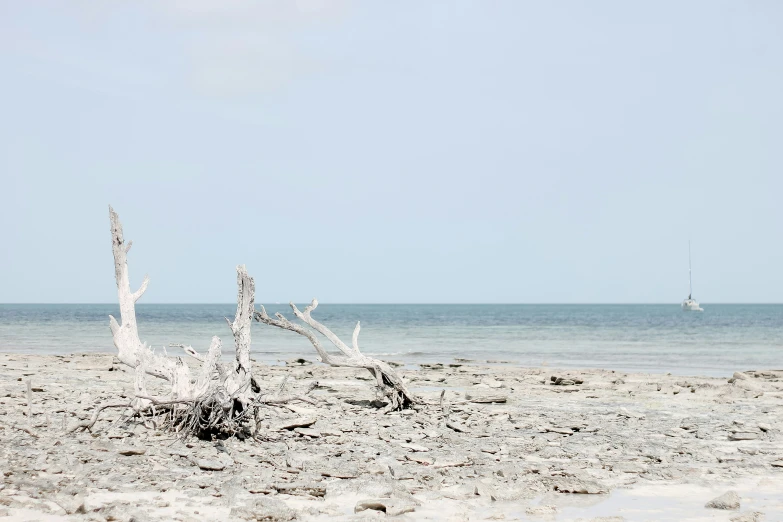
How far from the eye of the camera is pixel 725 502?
17.9 feet

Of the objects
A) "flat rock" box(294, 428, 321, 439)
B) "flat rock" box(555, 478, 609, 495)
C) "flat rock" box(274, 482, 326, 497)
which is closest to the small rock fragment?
"flat rock" box(555, 478, 609, 495)

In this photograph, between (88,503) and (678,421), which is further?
(678,421)

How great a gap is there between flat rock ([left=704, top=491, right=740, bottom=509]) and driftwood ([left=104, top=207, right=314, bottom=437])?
4332 mm

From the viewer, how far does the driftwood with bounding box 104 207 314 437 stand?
7.43 metres

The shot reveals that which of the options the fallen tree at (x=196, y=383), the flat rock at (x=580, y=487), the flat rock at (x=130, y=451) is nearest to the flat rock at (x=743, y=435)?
the flat rock at (x=580, y=487)

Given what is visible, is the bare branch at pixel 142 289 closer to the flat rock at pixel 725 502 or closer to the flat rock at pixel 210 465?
the flat rock at pixel 210 465

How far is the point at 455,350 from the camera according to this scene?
2616cm

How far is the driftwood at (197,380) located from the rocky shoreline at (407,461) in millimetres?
225

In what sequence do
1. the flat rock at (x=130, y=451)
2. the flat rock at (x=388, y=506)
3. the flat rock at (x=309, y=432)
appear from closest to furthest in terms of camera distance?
the flat rock at (x=388, y=506) < the flat rock at (x=130, y=451) < the flat rock at (x=309, y=432)

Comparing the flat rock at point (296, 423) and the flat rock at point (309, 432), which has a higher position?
the flat rock at point (296, 423)

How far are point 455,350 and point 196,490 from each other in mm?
20946

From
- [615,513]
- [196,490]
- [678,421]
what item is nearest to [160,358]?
[196,490]

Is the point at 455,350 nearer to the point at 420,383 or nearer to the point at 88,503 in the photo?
the point at 420,383

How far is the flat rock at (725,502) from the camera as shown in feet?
17.8
